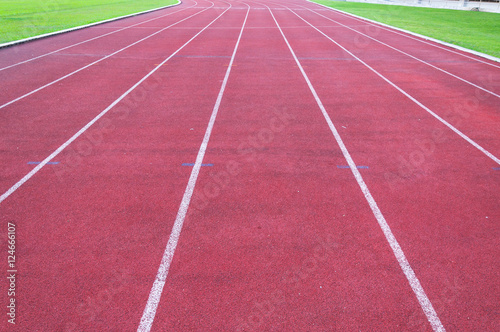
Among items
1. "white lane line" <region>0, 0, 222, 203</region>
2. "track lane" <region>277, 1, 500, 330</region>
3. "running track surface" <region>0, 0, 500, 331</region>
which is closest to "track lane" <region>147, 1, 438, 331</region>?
"running track surface" <region>0, 0, 500, 331</region>

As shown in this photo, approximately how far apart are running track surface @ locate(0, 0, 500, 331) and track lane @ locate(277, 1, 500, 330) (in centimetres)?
2

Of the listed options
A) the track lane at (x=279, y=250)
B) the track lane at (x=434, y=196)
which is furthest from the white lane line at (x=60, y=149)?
the track lane at (x=434, y=196)

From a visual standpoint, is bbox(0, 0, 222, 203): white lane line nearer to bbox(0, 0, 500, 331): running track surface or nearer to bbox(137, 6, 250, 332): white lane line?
bbox(0, 0, 500, 331): running track surface

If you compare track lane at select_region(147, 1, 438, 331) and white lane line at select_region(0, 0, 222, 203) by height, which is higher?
white lane line at select_region(0, 0, 222, 203)

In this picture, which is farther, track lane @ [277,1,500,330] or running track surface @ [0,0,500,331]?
track lane @ [277,1,500,330]

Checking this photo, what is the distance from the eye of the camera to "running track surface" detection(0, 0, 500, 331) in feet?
11.5

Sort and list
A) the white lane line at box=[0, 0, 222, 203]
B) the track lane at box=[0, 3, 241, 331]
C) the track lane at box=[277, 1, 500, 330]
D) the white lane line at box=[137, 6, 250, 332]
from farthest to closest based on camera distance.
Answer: the white lane line at box=[0, 0, 222, 203] → the track lane at box=[277, 1, 500, 330] → the track lane at box=[0, 3, 241, 331] → the white lane line at box=[137, 6, 250, 332]

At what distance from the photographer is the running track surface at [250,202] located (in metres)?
3.50

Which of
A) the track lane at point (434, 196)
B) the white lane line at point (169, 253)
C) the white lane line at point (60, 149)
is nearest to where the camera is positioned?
the white lane line at point (169, 253)

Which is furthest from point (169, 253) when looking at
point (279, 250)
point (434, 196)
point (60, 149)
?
point (434, 196)

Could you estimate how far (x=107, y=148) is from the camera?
6508 millimetres

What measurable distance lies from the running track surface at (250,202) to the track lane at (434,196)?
0.08 ft

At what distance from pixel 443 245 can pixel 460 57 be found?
12.9 meters

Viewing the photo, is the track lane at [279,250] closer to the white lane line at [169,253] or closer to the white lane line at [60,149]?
the white lane line at [169,253]
